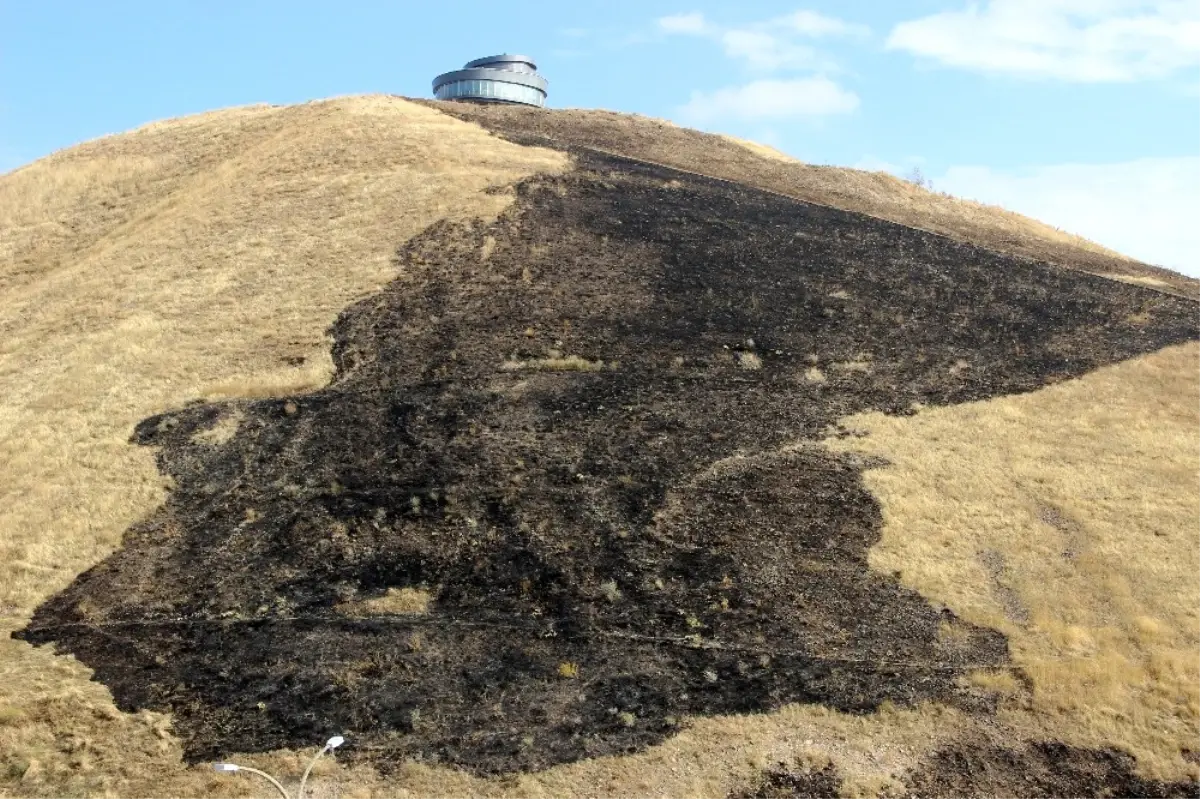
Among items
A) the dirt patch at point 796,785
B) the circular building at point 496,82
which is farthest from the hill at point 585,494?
the circular building at point 496,82

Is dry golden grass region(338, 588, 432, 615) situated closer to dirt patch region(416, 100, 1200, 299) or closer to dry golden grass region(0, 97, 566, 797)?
dry golden grass region(0, 97, 566, 797)

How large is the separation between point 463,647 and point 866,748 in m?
8.83

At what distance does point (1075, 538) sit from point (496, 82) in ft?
166

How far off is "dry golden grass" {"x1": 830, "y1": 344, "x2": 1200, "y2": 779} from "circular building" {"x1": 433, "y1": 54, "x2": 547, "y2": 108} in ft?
141

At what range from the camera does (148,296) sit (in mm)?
38312

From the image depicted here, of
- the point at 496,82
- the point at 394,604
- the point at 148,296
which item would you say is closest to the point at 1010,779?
the point at 394,604

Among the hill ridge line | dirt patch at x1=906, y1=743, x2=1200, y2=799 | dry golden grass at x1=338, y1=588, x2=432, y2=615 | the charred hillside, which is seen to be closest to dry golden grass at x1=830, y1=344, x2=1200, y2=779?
dirt patch at x1=906, y1=743, x2=1200, y2=799

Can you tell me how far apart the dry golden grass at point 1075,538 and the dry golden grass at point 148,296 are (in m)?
17.7

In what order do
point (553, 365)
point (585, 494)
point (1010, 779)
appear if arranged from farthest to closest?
1. point (553, 365)
2. point (585, 494)
3. point (1010, 779)

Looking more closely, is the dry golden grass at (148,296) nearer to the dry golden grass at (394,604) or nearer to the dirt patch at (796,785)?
the dry golden grass at (394,604)

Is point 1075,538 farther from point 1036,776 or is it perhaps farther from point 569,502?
point 569,502

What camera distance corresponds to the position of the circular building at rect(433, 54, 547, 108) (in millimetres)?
64500

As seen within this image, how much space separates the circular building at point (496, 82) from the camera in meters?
64.5

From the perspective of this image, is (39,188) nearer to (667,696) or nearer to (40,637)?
(40,637)
